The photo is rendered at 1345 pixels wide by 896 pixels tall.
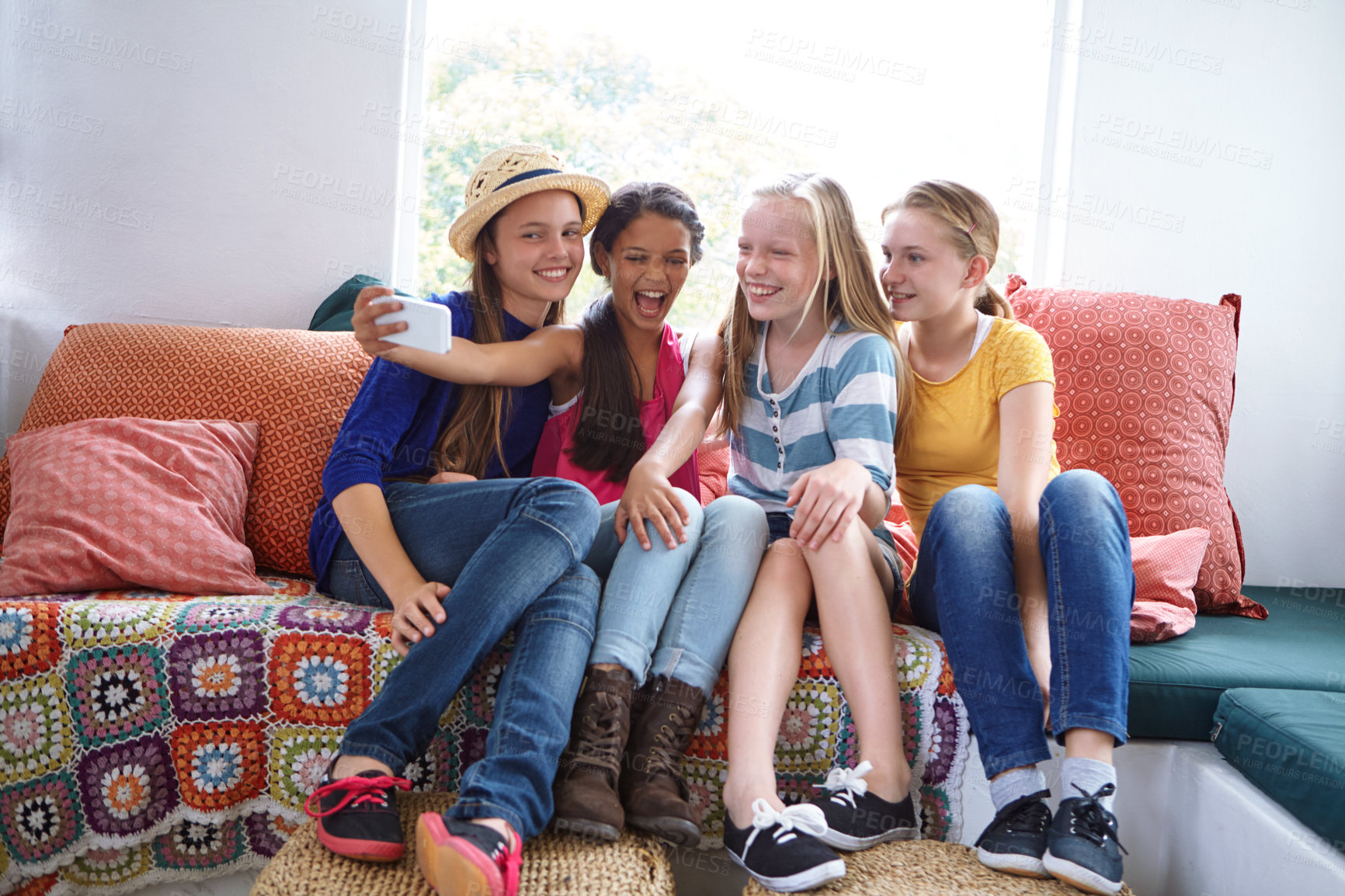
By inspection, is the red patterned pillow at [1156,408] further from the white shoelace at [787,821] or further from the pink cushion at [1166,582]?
the white shoelace at [787,821]

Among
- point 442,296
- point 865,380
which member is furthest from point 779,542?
point 442,296

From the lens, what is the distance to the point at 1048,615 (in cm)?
113

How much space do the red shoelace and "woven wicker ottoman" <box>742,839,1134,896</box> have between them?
413 mm

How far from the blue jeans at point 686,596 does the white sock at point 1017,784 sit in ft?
1.18

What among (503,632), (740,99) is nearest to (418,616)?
(503,632)

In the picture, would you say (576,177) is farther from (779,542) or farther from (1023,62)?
(1023,62)

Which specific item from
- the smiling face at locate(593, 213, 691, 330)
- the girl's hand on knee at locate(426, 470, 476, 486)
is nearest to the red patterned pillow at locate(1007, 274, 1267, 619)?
the smiling face at locate(593, 213, 691, 330)

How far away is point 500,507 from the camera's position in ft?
3.89

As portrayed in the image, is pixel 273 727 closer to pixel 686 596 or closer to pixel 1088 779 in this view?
pixel 686 596

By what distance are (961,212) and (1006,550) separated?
1.74 feet

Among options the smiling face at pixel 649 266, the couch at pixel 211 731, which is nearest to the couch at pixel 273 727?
the couch at pixel 211 731

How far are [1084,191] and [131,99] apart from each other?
6.99 ft

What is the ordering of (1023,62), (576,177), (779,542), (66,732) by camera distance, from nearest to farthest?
(66,732) < (779,542) < (576,177) < (1023,62)

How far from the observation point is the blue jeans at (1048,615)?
1066 millimetres
